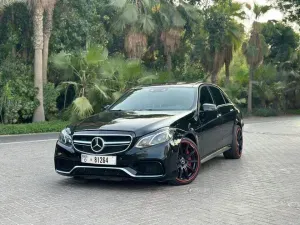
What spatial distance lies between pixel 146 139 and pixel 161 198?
840mm

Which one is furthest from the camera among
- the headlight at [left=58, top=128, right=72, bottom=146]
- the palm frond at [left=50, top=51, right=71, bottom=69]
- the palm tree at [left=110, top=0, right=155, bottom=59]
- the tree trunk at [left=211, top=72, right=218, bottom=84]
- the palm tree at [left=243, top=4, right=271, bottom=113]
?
the tree trunk at [left=211, top=72, right=218, bottom=84]

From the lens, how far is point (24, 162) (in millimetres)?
9227

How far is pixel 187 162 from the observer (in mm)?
6770

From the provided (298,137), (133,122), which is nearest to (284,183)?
(133,122)

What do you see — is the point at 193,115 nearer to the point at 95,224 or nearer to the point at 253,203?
the point at 253,203

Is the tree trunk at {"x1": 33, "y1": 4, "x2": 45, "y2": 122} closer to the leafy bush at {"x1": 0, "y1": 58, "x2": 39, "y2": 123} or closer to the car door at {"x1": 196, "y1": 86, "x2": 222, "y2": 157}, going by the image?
the leafy bush at {"x1": 0, "y1": 58, "x2": 39, "y2": 123}

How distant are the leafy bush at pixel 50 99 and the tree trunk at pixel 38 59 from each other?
0.75 m

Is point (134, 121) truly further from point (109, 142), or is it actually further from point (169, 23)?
point (169, 23)

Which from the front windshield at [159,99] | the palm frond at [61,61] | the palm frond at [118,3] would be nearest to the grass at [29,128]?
the palm frond at [61,61]

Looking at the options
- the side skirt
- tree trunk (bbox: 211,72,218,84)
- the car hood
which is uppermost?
tree trunk (bbox: 211,72,218,84)

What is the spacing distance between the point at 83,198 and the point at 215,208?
5.87 feet

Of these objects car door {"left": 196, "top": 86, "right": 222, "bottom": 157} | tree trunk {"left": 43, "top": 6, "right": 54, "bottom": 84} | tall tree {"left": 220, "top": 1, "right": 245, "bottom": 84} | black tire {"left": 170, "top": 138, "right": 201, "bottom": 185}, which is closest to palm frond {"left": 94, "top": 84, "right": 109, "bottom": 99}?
tree trunk {"left": 43, "top": 6, "right": 54, "bottom": 84}

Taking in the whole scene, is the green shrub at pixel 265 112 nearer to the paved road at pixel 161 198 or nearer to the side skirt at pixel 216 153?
the paved road at pixel 161 198

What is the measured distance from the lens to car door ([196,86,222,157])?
7395mm
